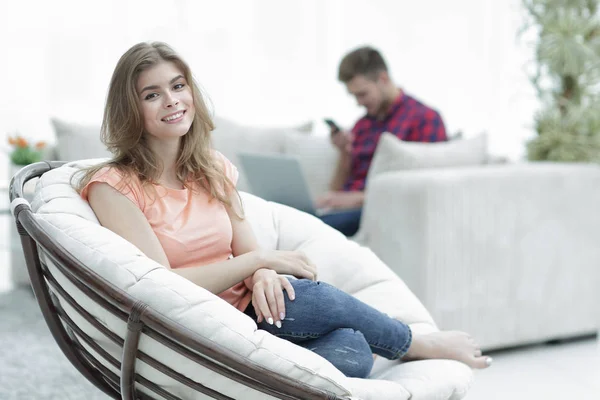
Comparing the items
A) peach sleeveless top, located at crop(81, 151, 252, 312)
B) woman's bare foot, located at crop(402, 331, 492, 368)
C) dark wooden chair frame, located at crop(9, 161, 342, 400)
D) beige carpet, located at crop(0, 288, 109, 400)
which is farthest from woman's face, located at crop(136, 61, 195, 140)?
beige carpet, located at crop(0, 288, 109, 400)

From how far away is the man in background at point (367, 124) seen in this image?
3209mm

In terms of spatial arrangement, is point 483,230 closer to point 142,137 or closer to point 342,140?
point 342,140

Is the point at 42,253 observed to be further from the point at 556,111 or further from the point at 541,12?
the point at 541,12

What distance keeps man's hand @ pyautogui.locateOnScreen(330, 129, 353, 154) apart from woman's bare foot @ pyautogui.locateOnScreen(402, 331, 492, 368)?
68.2 inches

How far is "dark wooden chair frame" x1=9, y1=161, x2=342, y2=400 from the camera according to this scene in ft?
3.85

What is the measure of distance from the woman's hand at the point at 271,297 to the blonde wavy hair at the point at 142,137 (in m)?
0.28

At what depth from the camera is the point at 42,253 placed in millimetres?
1395

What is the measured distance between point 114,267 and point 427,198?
1.63 m

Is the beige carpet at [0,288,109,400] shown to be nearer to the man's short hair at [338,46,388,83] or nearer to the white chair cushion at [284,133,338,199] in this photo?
the white chair cushion at [284,133,338,199]

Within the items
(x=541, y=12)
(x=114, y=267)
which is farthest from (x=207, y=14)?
(x=114, y=267)

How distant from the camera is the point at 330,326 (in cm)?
146

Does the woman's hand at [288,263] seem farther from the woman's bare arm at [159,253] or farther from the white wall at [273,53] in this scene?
the white wall at [273,53]

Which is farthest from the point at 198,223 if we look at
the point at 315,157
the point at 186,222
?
the point at 315,157

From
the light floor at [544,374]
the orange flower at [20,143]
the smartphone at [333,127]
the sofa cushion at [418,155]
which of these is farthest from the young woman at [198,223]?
the orange flower at [20,143]
